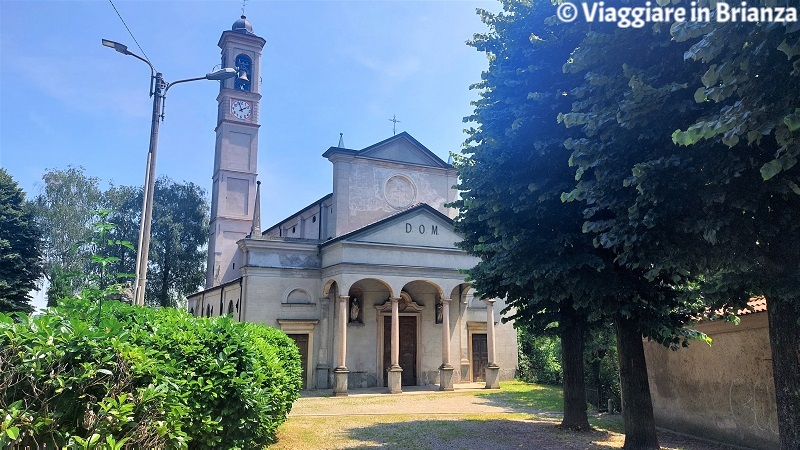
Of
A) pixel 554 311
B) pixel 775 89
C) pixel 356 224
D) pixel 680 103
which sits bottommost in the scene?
pixel 554 311

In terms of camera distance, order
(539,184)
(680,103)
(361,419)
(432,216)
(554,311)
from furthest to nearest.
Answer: (432,216) → (361,419) → (554,311) → (539,184) → (680,103)

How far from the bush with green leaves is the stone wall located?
9405 millimetres

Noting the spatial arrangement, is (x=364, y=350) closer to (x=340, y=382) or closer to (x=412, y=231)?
(x=340, y=382)

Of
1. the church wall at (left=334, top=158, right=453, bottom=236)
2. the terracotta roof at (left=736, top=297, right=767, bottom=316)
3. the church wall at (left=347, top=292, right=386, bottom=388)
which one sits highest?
the church wall at (left=334, top=158, right=453, bottom=236)

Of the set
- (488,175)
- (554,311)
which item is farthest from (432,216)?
(488,175)

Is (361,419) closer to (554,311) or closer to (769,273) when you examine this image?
(554,311)

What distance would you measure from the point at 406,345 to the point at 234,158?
1951 cm

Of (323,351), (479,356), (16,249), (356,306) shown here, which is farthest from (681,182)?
(16,249)

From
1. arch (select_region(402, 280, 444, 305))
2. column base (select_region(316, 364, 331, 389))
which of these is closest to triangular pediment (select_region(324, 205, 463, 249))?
arch (select_region(402, 280, 444, 305))

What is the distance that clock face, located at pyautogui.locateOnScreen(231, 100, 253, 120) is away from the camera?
36656mm

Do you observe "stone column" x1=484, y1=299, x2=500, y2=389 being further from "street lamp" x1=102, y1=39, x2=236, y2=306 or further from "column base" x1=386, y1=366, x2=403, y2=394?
"street lamp" x1=102, y1=39, x2=236, y2=306

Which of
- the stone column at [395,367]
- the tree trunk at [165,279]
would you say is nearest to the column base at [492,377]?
the stone column at [395,367]

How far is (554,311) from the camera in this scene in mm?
11219

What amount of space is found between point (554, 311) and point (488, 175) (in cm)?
391
